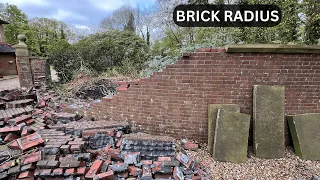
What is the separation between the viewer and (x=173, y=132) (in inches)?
139

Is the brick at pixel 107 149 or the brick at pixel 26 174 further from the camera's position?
the brick at pixel 107 149

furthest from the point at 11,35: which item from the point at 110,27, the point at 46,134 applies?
the point at 46,134

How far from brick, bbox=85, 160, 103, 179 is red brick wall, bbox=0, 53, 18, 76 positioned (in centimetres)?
1961

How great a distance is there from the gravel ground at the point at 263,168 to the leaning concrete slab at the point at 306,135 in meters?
0.14

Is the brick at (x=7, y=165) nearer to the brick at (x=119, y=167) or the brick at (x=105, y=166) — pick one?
the brick at (x=105, y=166)

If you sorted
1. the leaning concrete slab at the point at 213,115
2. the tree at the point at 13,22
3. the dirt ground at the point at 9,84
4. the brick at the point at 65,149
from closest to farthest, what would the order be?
the brick at the point at 65,149 → the leaning concrete slab at the point at 213,115 → the dirt ground at the point at 9,84 → the tree at the point at 13,22

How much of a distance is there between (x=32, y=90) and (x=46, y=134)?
136 inches

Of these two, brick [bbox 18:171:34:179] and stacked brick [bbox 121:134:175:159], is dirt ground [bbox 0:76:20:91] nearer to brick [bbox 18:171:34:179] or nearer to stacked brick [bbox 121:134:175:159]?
brick [bbox 18:171:34:179]

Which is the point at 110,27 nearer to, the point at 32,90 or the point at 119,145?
the point at 32,90

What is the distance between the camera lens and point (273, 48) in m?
2.94

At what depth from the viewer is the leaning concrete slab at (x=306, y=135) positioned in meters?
3.03

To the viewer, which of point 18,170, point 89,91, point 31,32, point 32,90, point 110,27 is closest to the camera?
point 18,170

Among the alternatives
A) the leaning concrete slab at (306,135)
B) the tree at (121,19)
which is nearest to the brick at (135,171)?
the leaning concrete slab at (306,135)

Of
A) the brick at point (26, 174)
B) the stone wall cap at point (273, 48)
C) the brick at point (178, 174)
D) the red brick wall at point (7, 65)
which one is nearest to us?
the brick at point (26, 174)
